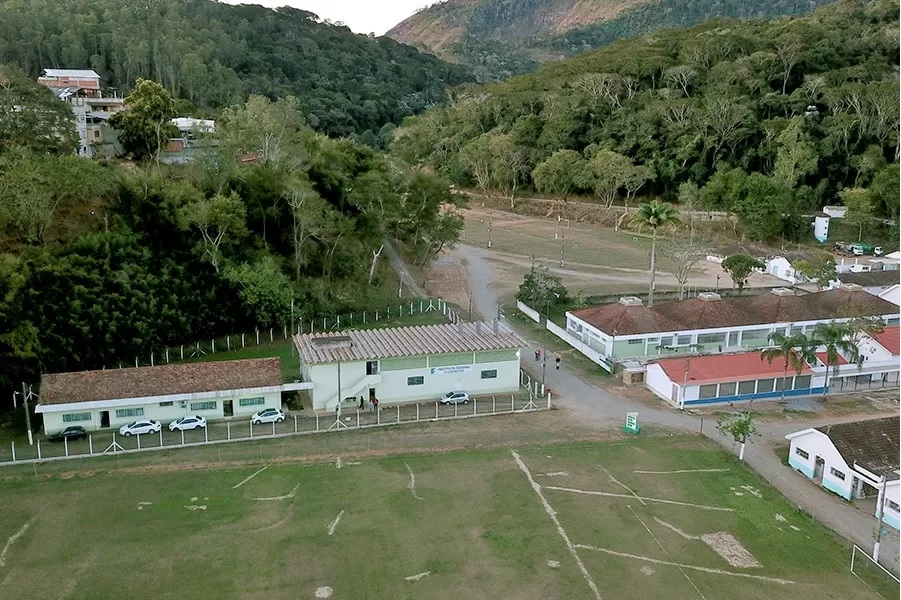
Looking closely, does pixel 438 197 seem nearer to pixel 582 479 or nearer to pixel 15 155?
pixel 15 155

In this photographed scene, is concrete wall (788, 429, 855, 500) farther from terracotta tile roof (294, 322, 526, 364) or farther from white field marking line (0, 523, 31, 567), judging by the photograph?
white field marking line (0, 523, 31, 567)

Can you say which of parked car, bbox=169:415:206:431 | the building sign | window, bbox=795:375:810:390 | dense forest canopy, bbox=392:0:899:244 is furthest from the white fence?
dense forest canopy, bbox=392:0:899:244

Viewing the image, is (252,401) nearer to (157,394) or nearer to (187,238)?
(157,394)

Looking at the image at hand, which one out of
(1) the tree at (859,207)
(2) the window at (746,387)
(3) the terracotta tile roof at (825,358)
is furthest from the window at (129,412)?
(1) the tree at (859,207)

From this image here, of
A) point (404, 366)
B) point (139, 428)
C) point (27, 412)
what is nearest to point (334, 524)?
point (139, 428)

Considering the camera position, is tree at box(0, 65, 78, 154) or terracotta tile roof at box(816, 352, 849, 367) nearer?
terracotta tile roof at box(816, 352, 849, 367)

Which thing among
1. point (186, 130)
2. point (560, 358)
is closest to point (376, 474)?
point (560, 358)

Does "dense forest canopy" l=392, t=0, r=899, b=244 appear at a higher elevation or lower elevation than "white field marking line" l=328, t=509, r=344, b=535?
higher
